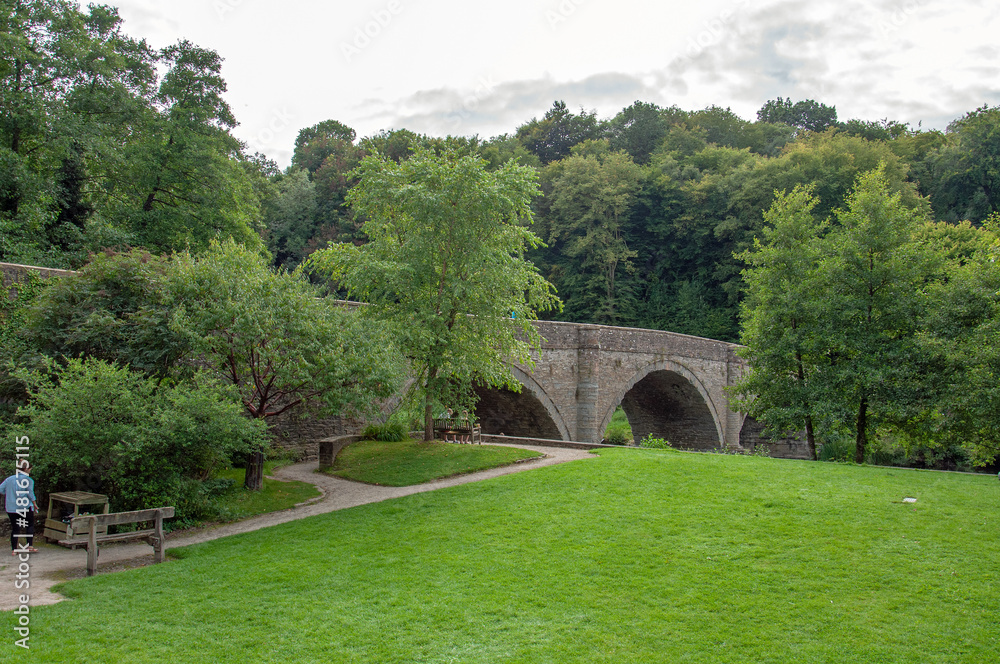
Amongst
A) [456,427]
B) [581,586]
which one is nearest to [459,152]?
[456,427]

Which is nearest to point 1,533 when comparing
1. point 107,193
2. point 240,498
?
point 240,498

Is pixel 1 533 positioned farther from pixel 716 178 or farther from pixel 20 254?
pixel 716 178

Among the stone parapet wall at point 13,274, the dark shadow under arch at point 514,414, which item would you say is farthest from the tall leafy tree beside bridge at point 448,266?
the dark shadow under arch at point 514,414

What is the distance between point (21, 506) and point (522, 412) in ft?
54.0

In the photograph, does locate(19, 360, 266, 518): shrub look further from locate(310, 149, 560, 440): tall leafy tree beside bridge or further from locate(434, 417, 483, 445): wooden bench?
locate(434, 417, 483, 445): wooden bench

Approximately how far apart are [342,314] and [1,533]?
19.2 feet

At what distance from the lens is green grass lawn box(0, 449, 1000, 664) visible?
19.6ft

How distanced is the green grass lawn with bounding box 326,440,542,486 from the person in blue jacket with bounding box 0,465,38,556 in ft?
19.2

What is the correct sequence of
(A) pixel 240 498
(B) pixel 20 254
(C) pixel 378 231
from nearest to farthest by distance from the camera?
(A) pixel 240 498
(C) pixel 378 231
(B) pixel 20 254

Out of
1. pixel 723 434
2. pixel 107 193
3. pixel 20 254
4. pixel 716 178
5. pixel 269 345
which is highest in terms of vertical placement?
pixel 716 178

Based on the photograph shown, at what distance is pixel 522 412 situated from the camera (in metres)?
23.7

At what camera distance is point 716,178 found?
45625 mm

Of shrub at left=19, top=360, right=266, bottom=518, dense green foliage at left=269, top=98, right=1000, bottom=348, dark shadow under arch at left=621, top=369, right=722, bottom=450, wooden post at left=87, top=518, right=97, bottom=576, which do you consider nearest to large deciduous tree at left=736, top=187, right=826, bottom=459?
dark shadow under arch at left=621, top=369, right=722, bottom=450

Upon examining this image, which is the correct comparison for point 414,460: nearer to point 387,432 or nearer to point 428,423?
point 428,423
